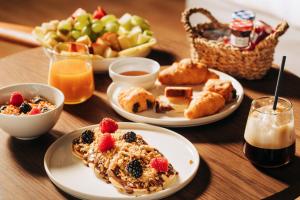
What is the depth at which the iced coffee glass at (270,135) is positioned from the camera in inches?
56.9

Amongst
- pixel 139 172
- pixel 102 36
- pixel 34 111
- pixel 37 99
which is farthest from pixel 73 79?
pixel 139 172

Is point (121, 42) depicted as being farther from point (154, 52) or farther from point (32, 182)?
point (32, 182)

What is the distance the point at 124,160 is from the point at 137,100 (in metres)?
0.41

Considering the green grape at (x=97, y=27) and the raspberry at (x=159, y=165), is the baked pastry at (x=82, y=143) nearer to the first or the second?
the raspberry at (x=159, y=165)

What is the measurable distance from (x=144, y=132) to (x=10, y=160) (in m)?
0.40

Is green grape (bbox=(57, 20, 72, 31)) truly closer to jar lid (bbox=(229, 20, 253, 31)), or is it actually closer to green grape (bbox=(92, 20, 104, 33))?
green grape (bbox=(92, 20, 104, 33))

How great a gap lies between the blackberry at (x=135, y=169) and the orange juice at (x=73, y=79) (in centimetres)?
56

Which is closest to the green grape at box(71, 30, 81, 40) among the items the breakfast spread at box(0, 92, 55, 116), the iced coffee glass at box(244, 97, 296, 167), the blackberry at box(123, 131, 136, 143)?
the breakfast spread at box(0, 92, 55, 116)

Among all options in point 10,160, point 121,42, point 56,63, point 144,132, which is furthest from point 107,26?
point 10,160

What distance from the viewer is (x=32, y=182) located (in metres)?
1.43

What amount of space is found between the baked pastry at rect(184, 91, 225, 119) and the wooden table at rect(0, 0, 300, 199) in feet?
0.14

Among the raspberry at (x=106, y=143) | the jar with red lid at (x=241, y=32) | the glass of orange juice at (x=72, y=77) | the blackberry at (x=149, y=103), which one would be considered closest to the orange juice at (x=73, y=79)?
the glass of orange juice at (x=72, y=77)

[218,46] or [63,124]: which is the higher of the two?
[218,46]

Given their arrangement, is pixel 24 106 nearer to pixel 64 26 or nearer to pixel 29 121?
pixel 29 121
